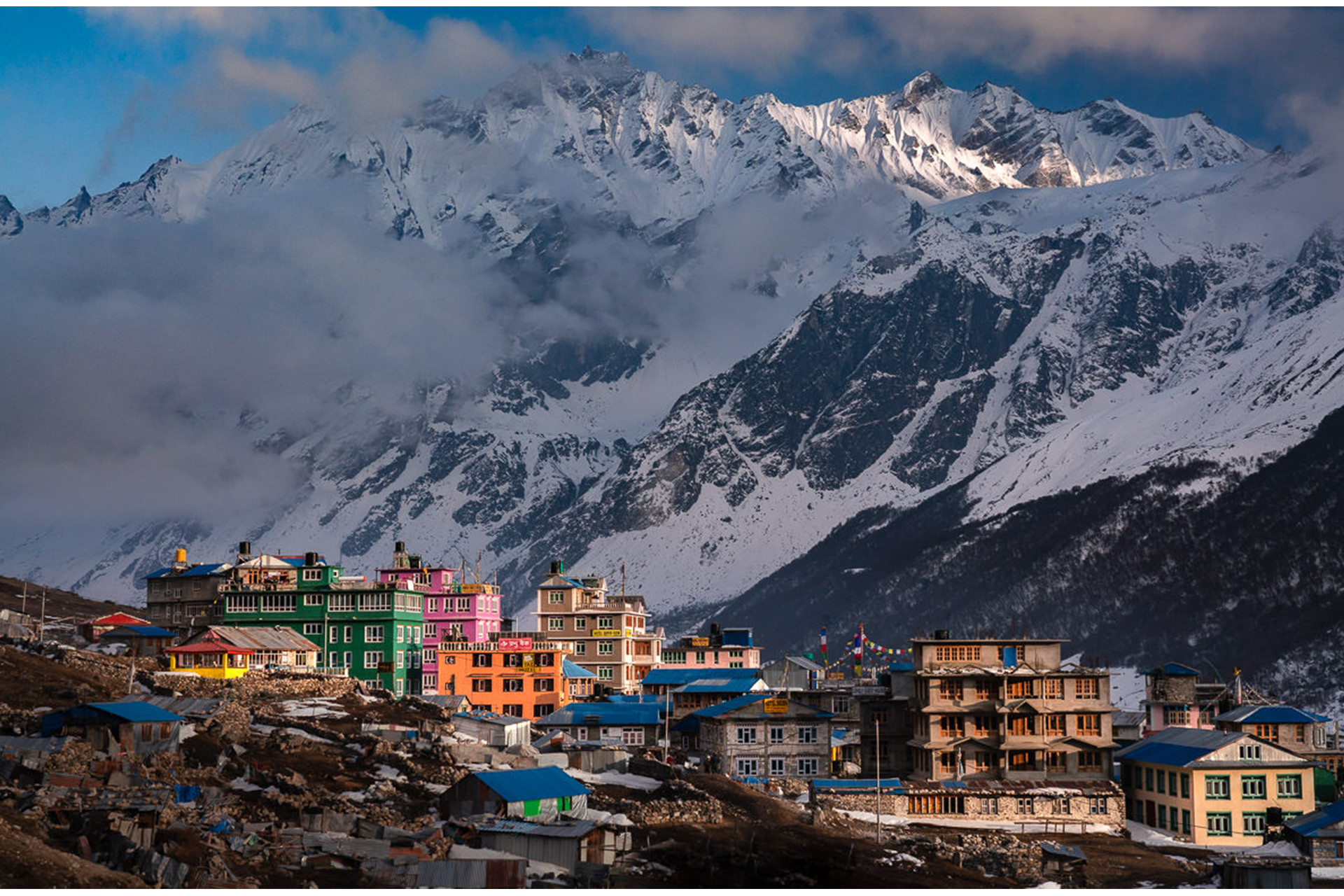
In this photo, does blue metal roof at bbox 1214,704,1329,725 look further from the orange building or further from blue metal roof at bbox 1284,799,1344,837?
the orange building

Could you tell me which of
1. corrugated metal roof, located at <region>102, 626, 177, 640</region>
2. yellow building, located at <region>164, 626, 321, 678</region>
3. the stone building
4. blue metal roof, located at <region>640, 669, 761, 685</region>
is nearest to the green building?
yellow building, located at <region>164, 626, 321, 678</region>

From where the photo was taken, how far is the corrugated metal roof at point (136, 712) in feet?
275

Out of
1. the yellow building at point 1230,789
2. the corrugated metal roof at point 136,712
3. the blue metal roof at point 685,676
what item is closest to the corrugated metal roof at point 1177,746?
the yellow building at point 1230,789

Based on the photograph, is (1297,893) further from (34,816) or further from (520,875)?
(34,816)

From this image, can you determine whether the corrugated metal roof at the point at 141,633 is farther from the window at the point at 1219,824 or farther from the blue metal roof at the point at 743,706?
the window at the point at 1219,824

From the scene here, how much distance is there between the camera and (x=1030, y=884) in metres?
84.5

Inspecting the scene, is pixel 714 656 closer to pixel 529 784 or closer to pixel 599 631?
pixel 599 631

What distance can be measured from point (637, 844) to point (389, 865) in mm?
14676

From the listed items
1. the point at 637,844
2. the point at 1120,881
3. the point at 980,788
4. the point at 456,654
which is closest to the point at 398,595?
the point at 456,654

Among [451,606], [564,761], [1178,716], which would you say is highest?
[451,606]

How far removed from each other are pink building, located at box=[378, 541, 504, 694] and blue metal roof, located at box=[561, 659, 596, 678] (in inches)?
326

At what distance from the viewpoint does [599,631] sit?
16850 centimetres

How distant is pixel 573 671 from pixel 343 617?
20046 mm

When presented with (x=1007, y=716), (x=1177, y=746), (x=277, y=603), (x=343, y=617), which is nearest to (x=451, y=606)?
(x=343, y=617)
